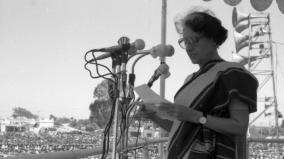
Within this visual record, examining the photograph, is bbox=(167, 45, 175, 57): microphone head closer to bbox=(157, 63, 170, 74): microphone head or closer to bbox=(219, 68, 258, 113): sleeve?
bbox=(157, 63, 170, 74): microphone head

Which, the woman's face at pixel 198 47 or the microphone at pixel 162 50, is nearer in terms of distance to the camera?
the woman's face at pixel 198 47

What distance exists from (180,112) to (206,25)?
0.77 ft

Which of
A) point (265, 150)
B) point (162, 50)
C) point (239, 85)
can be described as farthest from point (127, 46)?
point (265, 150)

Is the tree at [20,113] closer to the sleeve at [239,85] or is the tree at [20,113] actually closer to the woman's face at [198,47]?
the woman's face at [198,47]

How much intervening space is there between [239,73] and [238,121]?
0.10 metres

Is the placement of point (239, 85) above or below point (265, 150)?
above

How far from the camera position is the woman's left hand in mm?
737

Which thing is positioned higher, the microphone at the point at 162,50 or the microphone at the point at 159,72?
the microphone at the point at 162,50

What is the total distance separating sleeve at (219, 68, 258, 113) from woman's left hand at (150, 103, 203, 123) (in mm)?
79

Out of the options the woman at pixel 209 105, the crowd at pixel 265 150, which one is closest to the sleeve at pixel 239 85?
the woman at pixel 209 105

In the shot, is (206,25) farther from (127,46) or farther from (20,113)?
(20,113)

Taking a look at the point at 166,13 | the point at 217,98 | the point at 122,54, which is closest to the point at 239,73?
the point at 217,98

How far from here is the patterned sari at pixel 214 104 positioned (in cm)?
75

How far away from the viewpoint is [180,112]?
0.74 metres
